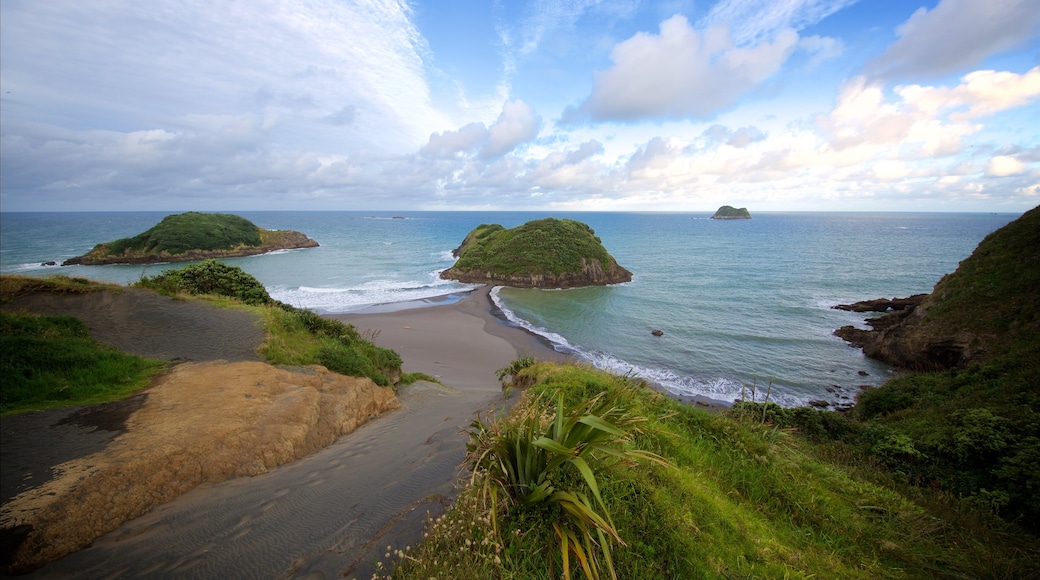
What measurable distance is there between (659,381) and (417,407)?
1460cm

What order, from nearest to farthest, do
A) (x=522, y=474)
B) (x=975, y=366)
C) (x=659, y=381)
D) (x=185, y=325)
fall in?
(x=522, y=474), (x=185, y=325), (x=975, y=366), (x=659, y=381)

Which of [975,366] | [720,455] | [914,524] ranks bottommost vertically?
[975,366]

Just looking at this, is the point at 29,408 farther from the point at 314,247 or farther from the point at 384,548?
the point at 314,247

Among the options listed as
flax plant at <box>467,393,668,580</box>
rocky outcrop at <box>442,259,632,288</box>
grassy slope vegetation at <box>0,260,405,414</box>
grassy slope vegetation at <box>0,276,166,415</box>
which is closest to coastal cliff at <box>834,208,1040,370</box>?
flax plant at <box>467,393,668,580</box>

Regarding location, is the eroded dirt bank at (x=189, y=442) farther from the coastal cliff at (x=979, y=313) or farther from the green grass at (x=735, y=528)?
the coastal cliff at (x=979, y=313)

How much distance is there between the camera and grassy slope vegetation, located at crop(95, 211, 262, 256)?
5744 centimetres

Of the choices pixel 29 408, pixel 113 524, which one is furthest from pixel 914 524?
pixel 29 408

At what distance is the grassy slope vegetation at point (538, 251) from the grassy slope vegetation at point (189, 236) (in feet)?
154

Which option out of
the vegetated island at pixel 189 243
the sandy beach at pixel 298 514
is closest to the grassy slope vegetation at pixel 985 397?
the sandy beach at pixel 298 514

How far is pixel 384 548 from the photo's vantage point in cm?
352

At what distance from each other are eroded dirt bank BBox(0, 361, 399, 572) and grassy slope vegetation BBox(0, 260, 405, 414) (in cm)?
78

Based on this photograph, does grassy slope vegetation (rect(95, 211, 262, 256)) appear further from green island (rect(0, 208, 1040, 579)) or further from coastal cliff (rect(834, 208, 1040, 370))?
coastal cliff (rect(834, 208, 1040, 370))

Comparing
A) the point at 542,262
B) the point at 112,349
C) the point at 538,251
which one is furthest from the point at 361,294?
the point at 112,349

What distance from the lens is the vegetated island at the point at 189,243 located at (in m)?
55.6
